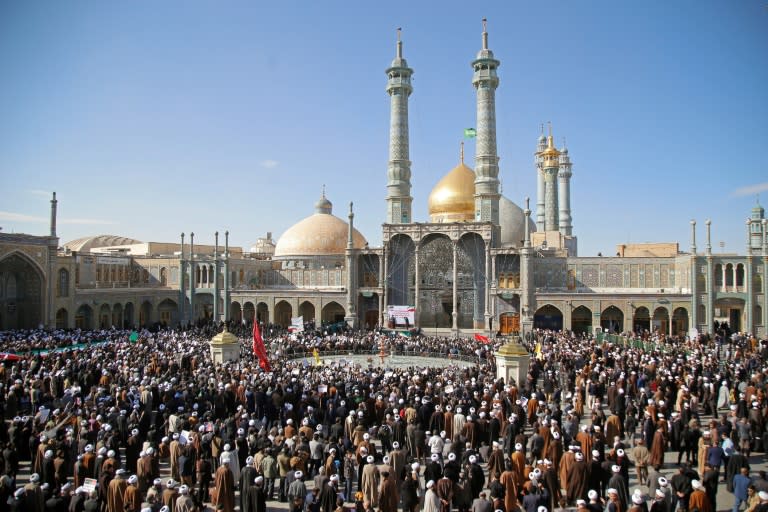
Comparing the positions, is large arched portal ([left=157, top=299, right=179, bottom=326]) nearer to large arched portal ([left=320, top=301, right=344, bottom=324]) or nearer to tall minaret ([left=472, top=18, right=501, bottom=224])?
large arched portal ([left=320, top=301, right=344, bottom=324])

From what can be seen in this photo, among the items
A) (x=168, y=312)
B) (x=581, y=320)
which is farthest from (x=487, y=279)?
(x=168, y=312)

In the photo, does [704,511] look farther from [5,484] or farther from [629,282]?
[629,282]

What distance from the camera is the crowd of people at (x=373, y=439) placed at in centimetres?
902

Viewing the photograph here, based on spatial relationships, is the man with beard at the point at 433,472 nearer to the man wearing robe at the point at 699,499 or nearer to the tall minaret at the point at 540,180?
the man wearing robe at the point at 699,499

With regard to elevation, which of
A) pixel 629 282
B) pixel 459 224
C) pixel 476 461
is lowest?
pixel 476 461

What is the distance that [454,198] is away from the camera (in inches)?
1778

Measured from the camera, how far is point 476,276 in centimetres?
4053

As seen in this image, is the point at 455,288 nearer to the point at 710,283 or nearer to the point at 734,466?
the point at 710,283

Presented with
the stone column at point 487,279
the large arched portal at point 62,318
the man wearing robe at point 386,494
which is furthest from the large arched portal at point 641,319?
the large arched portal at point 62,318

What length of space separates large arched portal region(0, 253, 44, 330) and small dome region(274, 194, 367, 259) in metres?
23.0

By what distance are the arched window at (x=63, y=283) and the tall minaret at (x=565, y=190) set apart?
4357cm

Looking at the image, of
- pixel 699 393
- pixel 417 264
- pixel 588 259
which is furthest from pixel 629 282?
pixel 699 393

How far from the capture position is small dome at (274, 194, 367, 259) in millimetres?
55000

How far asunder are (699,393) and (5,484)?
1744 cm
